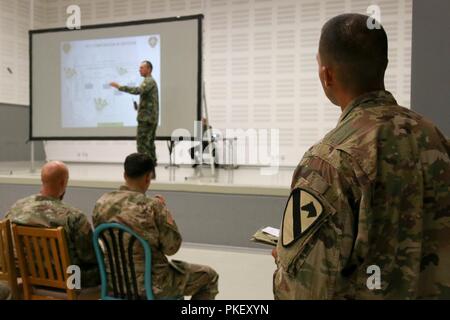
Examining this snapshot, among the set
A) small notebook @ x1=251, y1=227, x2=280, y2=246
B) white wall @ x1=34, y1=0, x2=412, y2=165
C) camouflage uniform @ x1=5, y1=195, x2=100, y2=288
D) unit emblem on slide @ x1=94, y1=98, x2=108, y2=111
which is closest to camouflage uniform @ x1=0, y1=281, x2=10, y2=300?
camouflage uniform @ x1=5, y1=195, x2=100, y2=288

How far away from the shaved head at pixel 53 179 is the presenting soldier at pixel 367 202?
5.84 feet

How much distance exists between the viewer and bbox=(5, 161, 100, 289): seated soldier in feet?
7.63

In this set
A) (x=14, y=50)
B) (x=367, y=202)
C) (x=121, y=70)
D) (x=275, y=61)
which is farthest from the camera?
(x=14, y=50)

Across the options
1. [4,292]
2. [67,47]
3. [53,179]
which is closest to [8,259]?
[4,292]

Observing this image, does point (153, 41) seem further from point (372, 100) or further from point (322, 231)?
point (322, 231)

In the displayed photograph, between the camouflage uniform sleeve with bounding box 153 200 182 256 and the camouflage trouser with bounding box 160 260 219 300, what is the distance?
4.3 inches

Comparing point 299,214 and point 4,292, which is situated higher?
point 299,214

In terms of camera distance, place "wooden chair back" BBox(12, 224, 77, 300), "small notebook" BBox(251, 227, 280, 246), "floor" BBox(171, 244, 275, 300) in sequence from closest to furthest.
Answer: "small notebook" BBox(251, 227, 280, 246)
"wooden chair back" BBox(12, 224, 77, 300)
"floor" BBox(171, 244, 275, 300)

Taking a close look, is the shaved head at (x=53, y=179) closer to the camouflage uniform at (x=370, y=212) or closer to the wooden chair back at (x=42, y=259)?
the wooden chair back at (x=42, y=259)

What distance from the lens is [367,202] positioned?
919 mm

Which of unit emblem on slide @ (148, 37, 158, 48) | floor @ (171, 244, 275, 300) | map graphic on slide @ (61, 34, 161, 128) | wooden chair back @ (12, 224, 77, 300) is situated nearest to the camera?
wooden chair back @ (12, 224, 77, 300)

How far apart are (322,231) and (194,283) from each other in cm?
164

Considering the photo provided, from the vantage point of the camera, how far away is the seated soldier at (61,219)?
2325 mm

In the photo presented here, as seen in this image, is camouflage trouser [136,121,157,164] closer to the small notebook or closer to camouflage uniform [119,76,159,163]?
camouflage uniform [119,76,159,163]
